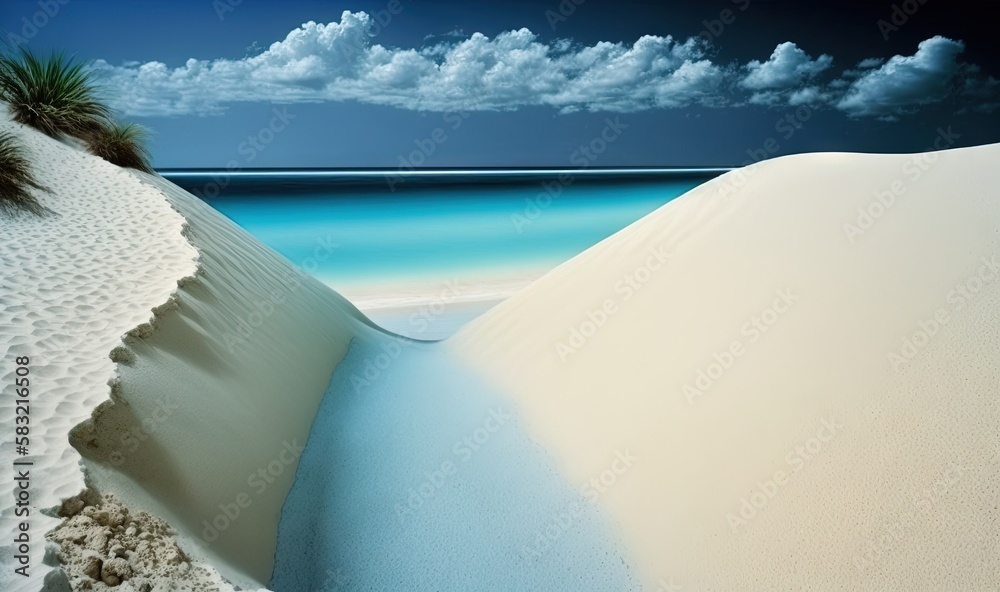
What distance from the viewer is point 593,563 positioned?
2145 mm

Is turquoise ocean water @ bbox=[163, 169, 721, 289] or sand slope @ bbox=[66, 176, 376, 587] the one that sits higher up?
turquoise ocean water @ bbox=[163, 169, 721, 289]

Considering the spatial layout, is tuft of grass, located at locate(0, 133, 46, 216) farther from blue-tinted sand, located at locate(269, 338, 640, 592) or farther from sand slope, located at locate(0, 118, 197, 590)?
blue-tinted sand, located at locate(269, 338, 640, 592)

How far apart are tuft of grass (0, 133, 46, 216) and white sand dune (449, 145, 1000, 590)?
2.70m

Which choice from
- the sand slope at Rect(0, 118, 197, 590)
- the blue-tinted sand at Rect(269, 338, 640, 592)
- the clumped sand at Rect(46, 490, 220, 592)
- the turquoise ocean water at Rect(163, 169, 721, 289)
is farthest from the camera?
the turquoise ocean water at Rect(163, 169, 721, 289)

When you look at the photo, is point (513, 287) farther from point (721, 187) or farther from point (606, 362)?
point (606, 362)

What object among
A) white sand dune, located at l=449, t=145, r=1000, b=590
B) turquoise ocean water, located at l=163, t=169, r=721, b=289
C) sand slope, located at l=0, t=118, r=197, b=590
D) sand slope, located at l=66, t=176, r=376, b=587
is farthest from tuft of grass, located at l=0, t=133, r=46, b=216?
turquoise ocean water, located at l=163, t=169, r=721, b=289

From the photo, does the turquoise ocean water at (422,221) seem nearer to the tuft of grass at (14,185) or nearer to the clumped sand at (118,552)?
the tuft of grass at (14,185)

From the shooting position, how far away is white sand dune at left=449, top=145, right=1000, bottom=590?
183 centimetres

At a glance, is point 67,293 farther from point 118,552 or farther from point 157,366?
point 118,552

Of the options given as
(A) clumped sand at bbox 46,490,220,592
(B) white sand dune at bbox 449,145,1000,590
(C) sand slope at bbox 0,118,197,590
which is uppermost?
(B) white sand dune at bbox 449,145,1000,590

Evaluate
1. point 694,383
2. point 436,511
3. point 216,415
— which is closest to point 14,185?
point 216,415

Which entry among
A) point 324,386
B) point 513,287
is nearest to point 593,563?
point 324,386

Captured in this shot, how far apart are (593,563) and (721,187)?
261cm

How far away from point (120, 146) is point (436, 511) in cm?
437
